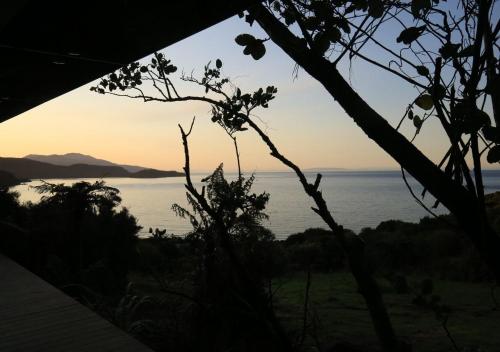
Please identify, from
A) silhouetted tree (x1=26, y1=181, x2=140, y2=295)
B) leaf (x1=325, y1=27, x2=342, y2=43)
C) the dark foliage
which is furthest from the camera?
silhouetted tree (x1=26, y1=181, x2=140, y2=295)

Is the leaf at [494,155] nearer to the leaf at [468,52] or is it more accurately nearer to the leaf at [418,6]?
the leaf at [468,52]

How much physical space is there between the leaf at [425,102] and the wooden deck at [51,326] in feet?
3.42

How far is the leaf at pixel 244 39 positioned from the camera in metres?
Result: 1.34

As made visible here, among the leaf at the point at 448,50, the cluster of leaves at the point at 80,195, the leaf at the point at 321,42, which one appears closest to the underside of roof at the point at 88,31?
the leaf at the point at 321,42

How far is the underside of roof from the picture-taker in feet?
4.52

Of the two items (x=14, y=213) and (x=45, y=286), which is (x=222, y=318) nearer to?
(x=45, y=286)

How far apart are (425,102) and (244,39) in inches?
22.1

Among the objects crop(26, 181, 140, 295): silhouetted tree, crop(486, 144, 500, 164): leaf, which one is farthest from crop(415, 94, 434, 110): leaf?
crop(26, 181, 140, 295): silhouetted tree

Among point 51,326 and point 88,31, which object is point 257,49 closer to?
point 88,31

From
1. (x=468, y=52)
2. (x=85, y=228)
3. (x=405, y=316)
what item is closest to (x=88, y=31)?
(x=468, y=52)

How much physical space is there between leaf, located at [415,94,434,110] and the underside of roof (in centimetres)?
56

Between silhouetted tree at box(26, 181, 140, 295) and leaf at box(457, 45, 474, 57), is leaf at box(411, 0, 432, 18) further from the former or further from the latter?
silhouetted tree at box(26, 181, 140, 295)

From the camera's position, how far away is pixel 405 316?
10.9 meters

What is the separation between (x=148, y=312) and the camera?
661 centimetres
